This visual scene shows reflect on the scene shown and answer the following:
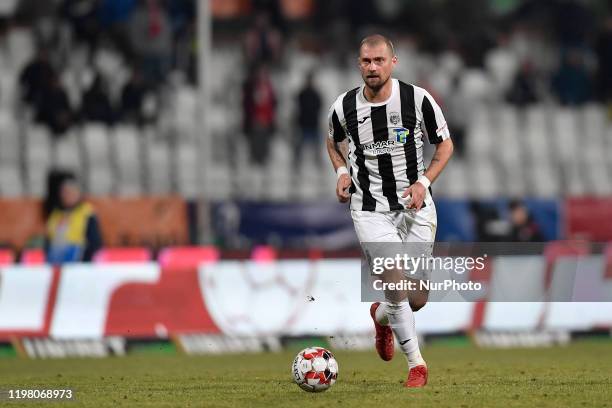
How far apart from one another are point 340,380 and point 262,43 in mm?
12627

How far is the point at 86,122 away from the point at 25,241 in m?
3.19

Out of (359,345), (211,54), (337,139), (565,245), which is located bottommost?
(359,345)

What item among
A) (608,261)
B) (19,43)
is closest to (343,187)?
(608,261)

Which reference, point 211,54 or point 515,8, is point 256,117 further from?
point 515,8

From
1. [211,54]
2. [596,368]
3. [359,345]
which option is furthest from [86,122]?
[596,368]

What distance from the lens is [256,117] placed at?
67.9 feet

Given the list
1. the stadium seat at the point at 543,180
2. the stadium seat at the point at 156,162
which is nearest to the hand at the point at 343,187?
the stadium seat at the point at 156,162

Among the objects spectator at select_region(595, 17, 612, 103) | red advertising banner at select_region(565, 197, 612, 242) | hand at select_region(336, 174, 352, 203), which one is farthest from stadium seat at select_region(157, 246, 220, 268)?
spectator at select_region(595, 17, 612, 103)

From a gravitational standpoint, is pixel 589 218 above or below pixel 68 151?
below

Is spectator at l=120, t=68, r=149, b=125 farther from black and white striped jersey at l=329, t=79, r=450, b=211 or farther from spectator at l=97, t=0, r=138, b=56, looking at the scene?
black and white striped jersey at l=329, t=79, r=450, b=211

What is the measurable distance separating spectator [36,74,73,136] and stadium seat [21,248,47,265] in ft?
18.3

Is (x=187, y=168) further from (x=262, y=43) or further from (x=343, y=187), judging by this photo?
(x=343, y=187)

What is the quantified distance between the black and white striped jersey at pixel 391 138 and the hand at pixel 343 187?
0.18 meters

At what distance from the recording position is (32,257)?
14.5 m
